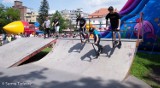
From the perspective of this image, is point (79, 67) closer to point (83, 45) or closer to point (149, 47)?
point (83, 45)

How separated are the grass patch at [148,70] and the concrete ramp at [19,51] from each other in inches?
202

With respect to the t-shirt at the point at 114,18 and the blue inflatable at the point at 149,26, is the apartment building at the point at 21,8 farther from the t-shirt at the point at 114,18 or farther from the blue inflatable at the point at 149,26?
A: the t-shirt at the point at 114,18

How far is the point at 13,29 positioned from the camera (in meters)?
28.8

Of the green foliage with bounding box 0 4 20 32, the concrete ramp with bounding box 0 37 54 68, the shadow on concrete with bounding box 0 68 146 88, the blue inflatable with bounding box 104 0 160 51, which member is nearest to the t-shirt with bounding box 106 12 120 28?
the shadow on concrete with bounding box 0 68 146 88

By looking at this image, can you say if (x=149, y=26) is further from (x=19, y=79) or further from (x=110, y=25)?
(x=19, y=79)

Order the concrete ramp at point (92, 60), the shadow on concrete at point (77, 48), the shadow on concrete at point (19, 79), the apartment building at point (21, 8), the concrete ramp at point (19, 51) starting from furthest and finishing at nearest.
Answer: the apartment building at point (21, 8) → the concrete ramp at point (19, 51) → the shadow on concrete at point (77, 48) → the concrete ramp at point (92, 60) → the shadow on concrete at point (19, 79)

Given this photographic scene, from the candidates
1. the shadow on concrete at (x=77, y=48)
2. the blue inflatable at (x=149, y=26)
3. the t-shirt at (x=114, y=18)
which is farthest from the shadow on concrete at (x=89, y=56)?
the blue inflatable at (x=149, y=26)

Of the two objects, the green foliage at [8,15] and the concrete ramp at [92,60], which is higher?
the green foliage at [8,15]

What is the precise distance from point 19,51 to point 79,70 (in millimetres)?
4802

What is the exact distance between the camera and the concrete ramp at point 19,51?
477 inches

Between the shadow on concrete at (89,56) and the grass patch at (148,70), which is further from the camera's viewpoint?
the shadow on concrete at (89,56)

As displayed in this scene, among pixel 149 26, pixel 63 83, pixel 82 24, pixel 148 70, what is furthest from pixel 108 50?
pixel 149 26

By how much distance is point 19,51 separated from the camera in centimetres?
1341

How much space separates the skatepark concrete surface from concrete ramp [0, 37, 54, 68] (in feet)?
2.42
